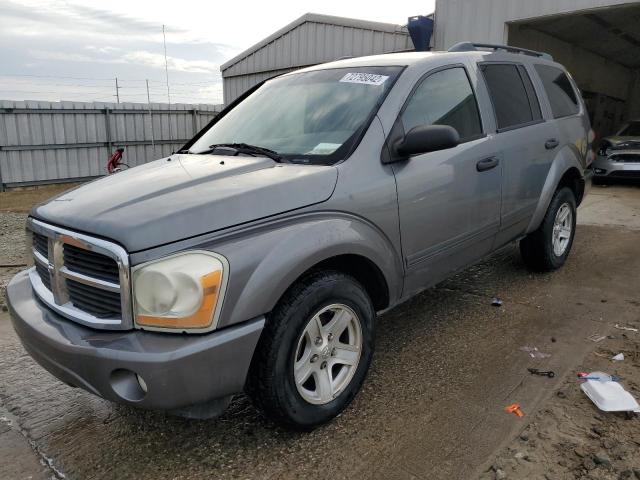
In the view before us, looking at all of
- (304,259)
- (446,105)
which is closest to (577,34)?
(446,105)

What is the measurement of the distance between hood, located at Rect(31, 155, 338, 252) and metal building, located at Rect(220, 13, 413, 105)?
10431mm

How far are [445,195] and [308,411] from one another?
1.53 meters

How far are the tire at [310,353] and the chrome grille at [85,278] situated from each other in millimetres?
624

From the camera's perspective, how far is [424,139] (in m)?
2.79

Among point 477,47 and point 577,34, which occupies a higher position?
point 577,34

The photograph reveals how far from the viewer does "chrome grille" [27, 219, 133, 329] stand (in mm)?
2061

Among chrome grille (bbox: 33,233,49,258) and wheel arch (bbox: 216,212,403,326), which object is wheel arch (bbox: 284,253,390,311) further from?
chrome grille (bbox: 33,233,49,258)

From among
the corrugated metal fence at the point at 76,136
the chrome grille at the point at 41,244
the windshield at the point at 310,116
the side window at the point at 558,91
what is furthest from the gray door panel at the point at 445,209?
the corrugated metal fence at the point at 76,136

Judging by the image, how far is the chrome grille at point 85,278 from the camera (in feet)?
6.76

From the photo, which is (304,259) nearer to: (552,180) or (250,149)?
(250,149)

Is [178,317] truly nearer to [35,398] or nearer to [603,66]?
[35,398]

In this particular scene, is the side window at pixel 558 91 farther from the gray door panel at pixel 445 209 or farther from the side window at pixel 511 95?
the gray door panel at pixel 445 209

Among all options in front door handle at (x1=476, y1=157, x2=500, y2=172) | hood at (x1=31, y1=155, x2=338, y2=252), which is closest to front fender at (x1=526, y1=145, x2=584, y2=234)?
front door handle at (x1=476, y1=157, x2=500, y2=172)

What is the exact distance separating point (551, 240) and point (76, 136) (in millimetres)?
12602
